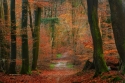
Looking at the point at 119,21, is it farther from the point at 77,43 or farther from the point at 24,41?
the point at 77,43

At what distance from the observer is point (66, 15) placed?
37188 mm

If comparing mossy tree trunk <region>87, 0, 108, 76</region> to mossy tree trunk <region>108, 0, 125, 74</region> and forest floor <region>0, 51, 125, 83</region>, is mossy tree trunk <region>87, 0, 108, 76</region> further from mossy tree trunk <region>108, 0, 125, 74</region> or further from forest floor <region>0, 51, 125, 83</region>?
mossy tree trunk <region>108, 0, 125, 74</region>

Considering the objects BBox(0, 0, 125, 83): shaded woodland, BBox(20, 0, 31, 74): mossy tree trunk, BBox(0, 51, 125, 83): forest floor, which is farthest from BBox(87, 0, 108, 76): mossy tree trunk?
BBox(20, 0, 31, 74): mossy tree trunk

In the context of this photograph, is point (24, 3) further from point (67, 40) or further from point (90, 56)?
point (67, 40)

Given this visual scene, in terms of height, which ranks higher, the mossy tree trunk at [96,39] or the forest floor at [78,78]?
the mossy tree trunk at [96,39]

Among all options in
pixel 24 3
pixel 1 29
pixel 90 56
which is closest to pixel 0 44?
pixel 1 29

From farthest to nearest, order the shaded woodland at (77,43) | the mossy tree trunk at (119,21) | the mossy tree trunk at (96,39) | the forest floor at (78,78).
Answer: the mossy tree trunk at (96,39) → the forest floor at (78,78) → the shaded woodland at (77,43) → the mossy tree trunk at (119,21)

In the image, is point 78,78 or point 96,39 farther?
point 78,78

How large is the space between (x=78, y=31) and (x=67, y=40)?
61.5 ft

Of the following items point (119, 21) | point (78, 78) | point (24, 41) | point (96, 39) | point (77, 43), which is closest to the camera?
point (119, 21)

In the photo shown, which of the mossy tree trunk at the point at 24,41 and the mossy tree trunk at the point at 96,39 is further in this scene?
the mossy tree trunk at the point at 24,41

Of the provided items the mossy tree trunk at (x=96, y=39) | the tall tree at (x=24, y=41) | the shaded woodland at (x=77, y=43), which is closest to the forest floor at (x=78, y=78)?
the shaded woodland at (x=77, y=43)

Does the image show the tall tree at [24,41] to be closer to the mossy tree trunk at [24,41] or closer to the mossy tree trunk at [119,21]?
the mossy tree trunk at [24,41]

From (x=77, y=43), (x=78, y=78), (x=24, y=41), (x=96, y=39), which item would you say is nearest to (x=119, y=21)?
(x=96, y=39)
